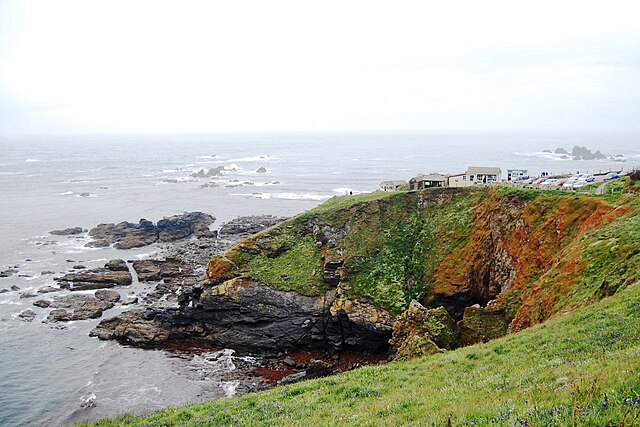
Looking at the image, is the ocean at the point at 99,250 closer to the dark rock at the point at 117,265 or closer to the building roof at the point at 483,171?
the dark rock at the point at 117,265

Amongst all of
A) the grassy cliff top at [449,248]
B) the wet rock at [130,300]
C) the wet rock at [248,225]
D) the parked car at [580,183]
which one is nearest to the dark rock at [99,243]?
the wet rock at [248,225]

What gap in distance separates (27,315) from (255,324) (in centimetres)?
2448

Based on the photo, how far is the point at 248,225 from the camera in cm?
8631

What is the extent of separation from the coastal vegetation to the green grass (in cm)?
6

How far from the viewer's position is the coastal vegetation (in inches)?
408

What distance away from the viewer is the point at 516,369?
572 inches

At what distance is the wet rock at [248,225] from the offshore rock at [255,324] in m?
37.2

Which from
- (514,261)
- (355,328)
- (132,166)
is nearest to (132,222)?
(355,328)

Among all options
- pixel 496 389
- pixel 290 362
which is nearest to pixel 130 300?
pixel 290 362

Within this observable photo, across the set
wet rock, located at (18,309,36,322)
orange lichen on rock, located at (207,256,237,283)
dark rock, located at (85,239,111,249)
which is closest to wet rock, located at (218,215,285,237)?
dark rock, located at (85,239,111,249)

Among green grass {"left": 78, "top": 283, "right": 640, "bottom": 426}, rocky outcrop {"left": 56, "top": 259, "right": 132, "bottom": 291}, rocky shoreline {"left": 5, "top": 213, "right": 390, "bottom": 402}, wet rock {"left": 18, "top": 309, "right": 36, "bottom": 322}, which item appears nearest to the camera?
green grass {"left": 78, "top": 283, "right": 640, "bottom": 426}

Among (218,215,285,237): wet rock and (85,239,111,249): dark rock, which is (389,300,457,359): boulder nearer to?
(218,215,285,237): wet rock

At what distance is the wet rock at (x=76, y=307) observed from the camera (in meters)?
48.1

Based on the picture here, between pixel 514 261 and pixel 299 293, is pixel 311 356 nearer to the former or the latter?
pixel 299 293
